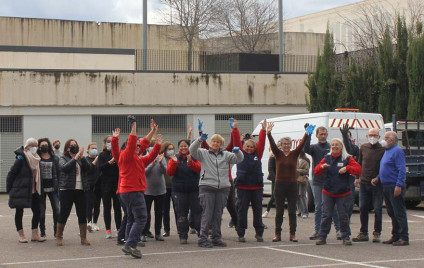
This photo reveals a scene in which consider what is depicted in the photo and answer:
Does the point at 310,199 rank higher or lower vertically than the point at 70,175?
lower

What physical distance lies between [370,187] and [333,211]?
792mm

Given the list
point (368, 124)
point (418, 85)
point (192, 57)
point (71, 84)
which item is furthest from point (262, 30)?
point (368, 124)

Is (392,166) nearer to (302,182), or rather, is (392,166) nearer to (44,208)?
(302,182)

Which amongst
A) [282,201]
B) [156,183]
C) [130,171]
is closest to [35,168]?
[156,183]

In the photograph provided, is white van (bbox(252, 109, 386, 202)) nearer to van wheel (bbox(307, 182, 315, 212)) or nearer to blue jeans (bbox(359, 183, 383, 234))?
van wheel (bbox(307, 182, 315, 212))

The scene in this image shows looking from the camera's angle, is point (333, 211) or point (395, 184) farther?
point (333, 211)

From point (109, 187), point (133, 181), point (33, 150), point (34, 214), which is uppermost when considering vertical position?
point (33, 150)

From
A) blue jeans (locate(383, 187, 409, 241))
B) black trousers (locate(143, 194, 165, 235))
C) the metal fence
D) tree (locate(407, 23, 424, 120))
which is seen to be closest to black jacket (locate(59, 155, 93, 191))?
black trousers (locate(143, 194, 165, 235))

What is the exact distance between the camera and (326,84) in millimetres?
29609

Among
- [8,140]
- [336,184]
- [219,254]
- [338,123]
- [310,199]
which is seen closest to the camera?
[219,254]

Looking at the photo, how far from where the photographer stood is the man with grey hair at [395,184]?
1275 centimetres

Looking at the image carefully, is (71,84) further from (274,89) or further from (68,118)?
(274,89)

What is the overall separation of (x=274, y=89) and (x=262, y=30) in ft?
66.9

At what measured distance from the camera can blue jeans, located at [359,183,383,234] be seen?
13.3m
